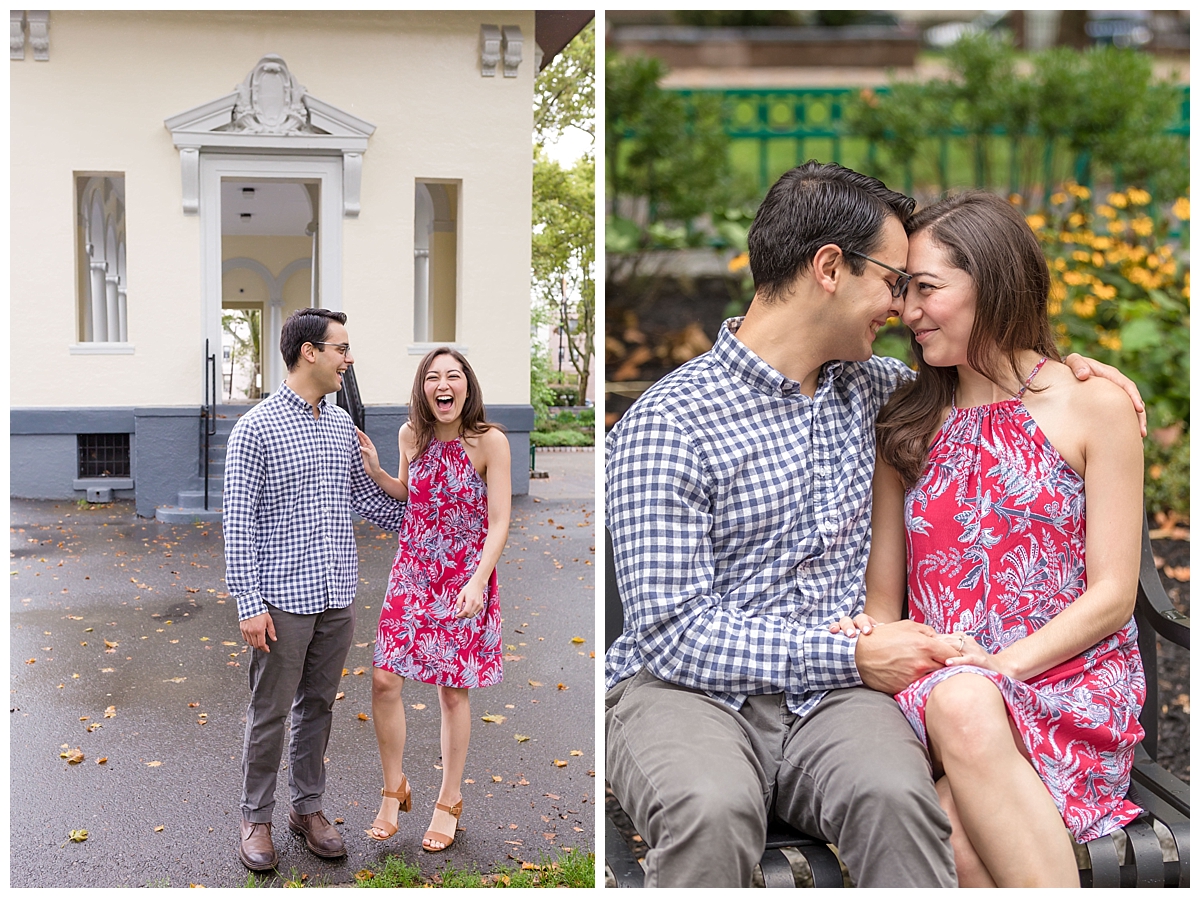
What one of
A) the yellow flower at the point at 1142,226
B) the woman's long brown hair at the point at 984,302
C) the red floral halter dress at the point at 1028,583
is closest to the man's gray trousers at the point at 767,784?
the red floral halter dress at the point at 1028,583

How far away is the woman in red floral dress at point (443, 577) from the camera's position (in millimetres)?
2332

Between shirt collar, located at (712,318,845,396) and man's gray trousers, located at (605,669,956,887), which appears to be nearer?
man's gray trousers, located at (605,669,956,887)

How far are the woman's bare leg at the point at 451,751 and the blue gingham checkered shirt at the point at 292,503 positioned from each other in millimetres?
327

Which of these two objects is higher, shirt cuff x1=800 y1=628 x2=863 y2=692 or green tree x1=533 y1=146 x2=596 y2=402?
green tree x1=533 y1=146 x2=596 y2=402

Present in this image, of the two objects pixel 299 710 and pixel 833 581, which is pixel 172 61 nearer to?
pixel 299 710

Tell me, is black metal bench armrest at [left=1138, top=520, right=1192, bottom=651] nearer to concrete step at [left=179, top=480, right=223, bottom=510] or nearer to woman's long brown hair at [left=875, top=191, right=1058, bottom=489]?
woman's long brown hair at [left=875, top=191, right=1058, bottom=489]

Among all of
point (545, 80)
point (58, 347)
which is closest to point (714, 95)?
point (545, 80)

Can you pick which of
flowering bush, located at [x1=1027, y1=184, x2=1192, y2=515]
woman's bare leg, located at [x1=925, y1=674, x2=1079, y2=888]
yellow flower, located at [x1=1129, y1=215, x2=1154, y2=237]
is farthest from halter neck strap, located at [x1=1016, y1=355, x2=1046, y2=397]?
yellow flower, located at [x1=1129, y1=215, x2=1154, y2=237]

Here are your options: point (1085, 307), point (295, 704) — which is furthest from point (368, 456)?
point (1085, 307)

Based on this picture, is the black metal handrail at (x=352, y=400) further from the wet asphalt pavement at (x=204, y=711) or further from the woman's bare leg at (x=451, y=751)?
the woman's bare leg at (x=451, y=751)

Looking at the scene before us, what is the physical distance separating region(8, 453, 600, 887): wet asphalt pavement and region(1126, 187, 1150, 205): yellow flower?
2.92 meters

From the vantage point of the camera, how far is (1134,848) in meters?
1.78

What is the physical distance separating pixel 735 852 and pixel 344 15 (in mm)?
1749

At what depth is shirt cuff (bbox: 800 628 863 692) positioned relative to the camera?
5.98 feet
